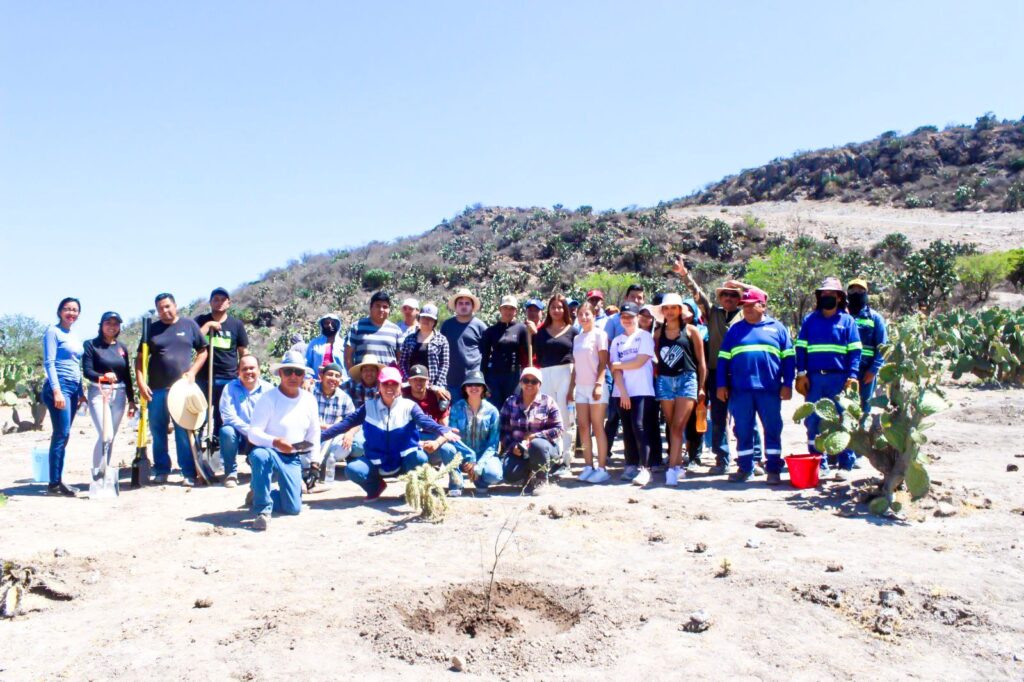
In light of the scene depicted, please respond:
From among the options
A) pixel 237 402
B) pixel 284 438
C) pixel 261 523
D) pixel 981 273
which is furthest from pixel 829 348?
pixel 981 273

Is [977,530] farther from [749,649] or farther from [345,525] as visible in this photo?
[345,525]

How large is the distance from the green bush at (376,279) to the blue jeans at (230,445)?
28.9 metres

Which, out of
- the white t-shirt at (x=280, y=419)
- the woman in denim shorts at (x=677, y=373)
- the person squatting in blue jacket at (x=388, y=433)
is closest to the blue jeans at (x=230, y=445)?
the white t-shirt at (x=280, y=419)

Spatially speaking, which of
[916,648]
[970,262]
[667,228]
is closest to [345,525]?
[916,648]

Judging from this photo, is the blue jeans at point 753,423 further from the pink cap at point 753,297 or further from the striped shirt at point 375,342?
the striped shirt at point 375,342

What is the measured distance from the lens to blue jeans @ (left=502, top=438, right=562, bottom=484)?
6.80m

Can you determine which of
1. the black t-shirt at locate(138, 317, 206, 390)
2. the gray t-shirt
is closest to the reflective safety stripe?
the gray t-shirt

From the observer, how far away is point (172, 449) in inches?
394

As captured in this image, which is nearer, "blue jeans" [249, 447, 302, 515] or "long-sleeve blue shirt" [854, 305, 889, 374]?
"blue jeans" [249, 447, 302, 515]

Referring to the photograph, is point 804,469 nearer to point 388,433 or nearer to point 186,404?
point 388,433

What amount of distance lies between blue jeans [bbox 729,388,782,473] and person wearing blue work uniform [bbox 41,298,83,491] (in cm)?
584

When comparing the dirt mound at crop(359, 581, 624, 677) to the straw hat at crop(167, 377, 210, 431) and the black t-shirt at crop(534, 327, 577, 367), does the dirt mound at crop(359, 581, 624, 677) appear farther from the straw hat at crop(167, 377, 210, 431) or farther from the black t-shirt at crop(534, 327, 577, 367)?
the straw hat at crop(167, 377, 210, 431)

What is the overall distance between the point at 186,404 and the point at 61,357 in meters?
1.11

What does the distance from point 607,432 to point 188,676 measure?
5.19 metres
